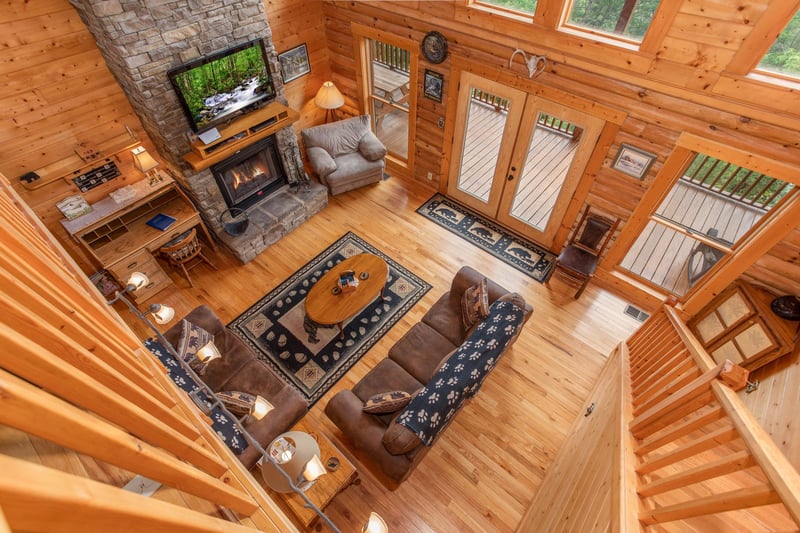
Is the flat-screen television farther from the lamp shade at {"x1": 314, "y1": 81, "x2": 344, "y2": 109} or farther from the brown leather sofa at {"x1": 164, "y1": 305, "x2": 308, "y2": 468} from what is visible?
the brown leather sofa at {"x1": 164, "y1": 305, "x2": 308, "y2": 468}

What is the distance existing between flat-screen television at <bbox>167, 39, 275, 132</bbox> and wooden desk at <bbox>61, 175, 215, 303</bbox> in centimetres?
96

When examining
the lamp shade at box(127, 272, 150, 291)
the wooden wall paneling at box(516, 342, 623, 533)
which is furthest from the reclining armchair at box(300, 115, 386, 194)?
the wooden wall paneling at box(516, 342, 623, 533)

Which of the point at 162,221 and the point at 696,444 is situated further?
the point at 162,221

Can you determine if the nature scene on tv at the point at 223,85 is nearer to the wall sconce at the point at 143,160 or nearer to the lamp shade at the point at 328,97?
the wall sconce at the point at 143,160

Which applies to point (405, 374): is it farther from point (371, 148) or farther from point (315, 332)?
point (371, 148)

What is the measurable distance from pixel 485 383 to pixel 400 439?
59.8 inches

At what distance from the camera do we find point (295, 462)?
254 centimetres

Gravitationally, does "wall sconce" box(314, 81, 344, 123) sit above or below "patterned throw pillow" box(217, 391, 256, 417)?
above

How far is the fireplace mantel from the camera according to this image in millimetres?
4402

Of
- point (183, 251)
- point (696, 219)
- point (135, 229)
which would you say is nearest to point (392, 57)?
point (183, 251)

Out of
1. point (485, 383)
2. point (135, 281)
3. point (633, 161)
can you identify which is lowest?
point (485, 383)

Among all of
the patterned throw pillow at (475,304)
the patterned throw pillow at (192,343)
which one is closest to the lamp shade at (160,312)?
the patterned throw pillow at (192,343)

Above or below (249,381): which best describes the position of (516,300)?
above

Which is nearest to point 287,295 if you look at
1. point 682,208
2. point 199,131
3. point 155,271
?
point 155,271
